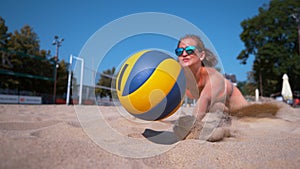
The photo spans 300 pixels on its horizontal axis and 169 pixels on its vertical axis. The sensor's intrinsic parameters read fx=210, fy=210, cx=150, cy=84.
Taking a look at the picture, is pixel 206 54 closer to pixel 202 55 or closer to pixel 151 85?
pixel 202 55

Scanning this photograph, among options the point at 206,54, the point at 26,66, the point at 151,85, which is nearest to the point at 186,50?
the point at 206,54

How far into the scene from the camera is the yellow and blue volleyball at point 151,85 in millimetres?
1590

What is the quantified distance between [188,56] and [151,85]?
772mm

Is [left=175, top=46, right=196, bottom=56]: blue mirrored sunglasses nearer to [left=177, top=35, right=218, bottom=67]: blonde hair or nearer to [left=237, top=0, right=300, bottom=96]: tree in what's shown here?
[left=177, top=35, right=218, bottom=67]: blonde hair

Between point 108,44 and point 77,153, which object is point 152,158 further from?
point 108,44

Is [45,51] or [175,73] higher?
[45,51]

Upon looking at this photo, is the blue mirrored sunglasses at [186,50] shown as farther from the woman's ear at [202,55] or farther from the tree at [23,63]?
the tree at [23,63]

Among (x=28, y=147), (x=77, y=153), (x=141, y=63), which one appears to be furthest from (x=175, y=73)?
(x=28, y=147)

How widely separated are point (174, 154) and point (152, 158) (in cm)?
14

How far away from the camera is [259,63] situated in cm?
1956

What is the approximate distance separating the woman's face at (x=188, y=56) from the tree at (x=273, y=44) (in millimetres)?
18072

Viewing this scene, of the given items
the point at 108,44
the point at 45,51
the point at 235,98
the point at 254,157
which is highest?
the point at 45,51

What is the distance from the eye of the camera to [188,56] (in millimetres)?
Answer: 2182

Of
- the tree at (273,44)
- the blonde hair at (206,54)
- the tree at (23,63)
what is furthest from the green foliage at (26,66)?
Answer: the tree at (273,44)
